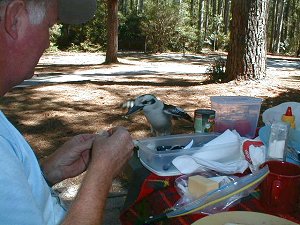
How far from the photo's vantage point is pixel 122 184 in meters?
3.47

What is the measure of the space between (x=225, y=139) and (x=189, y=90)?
532 cm

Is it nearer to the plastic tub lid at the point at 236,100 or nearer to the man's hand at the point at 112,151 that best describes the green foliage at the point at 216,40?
the plastic tub lid at the point at 236,100

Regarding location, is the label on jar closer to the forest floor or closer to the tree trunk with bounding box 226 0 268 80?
the forest floor

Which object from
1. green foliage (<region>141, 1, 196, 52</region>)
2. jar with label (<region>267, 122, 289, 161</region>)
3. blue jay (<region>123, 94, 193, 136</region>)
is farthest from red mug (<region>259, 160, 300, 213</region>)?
green foliage (<region>141, 1, 196, 52</region>)

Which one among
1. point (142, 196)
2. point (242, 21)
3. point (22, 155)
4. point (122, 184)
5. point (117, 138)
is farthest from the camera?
point (242, 21)

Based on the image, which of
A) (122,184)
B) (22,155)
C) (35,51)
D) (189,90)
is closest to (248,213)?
(22,155)

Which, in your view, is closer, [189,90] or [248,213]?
[248,213]

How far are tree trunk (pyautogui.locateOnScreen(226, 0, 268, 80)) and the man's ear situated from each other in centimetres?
599

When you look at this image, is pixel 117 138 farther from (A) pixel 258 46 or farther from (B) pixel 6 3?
(A) pixel 258 46

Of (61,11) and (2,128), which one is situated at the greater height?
(61,11)

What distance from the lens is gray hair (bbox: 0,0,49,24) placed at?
1.06 meters

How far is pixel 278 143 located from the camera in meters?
1.59

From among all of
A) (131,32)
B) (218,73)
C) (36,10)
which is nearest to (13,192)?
(36,10)

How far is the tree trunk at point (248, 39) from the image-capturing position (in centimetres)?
648
